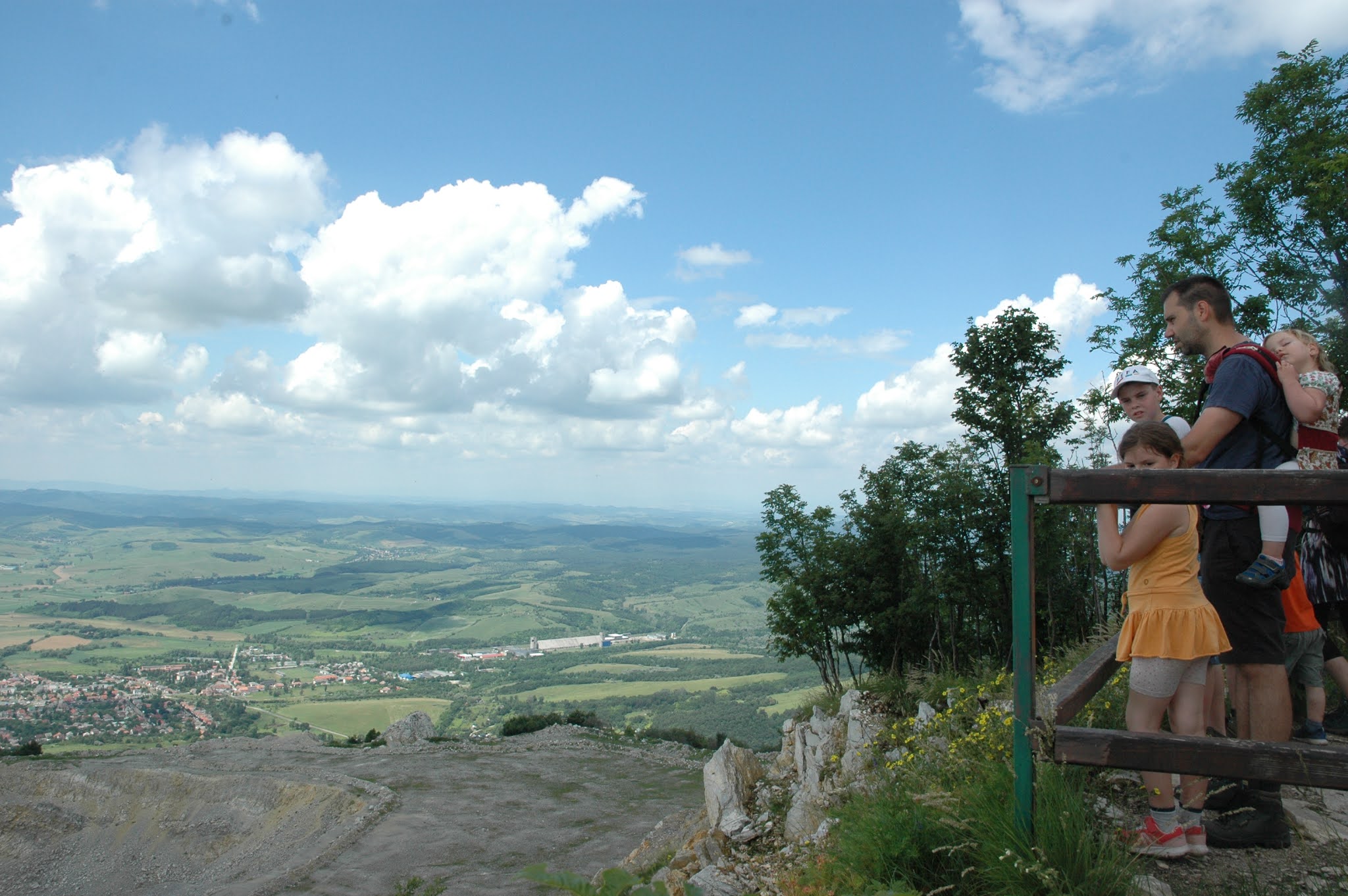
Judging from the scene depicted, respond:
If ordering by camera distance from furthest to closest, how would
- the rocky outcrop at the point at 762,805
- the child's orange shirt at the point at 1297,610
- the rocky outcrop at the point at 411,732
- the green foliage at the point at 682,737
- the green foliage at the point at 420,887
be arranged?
the green foliage at the point at 682,737
the rocky outcrop at the point at 411,732
the green foliage at the point at 420,887
the rocky outcrop at the point at 762,805
the child's orange shirt at the point at 1297,610

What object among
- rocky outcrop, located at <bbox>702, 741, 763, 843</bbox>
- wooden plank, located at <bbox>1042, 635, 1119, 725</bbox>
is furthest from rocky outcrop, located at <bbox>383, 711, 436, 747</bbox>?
wooden plank, located at <bbox>1042, 635, 1119, 725</bbox>

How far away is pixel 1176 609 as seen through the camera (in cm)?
315

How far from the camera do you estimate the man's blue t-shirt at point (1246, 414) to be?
3.33 metres

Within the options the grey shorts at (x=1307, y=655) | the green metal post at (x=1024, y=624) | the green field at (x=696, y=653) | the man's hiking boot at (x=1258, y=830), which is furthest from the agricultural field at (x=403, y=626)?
the green metal post at (x=1024, y=624)

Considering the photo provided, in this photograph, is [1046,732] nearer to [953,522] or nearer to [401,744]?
[953,522]

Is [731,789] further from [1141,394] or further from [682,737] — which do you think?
[682,737]

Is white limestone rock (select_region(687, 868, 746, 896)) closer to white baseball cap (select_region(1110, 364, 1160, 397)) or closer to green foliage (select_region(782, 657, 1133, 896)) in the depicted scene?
green foliage (select_region(782, 657, 1133, 896))

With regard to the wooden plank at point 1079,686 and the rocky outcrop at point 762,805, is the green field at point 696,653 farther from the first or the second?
the wooden plank at point 1079,686

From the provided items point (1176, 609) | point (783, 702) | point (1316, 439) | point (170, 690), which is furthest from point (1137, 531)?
point (170, 690)

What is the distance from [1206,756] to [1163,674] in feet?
2.69

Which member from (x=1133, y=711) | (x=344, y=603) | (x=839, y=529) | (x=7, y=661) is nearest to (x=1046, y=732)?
(x=1133, y=711)

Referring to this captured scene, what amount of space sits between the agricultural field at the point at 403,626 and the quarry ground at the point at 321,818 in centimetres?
2601

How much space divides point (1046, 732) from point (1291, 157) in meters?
19.9

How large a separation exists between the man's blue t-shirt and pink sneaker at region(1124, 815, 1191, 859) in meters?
1.45
